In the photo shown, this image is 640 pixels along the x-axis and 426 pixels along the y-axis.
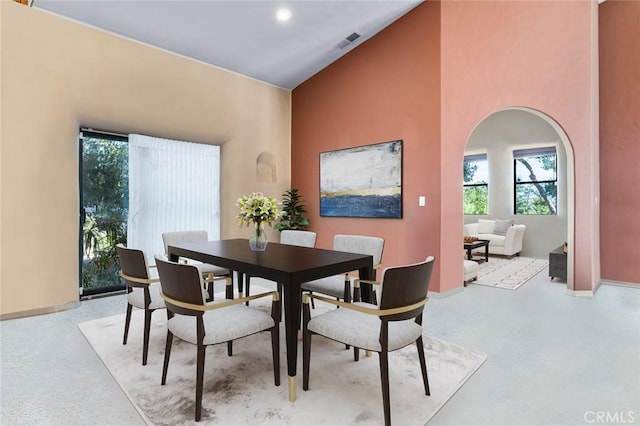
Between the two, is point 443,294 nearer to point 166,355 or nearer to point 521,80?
point 521,80

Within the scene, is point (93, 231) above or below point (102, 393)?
above

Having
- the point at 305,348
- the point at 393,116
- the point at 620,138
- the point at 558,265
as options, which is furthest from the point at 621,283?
the point at 305,348

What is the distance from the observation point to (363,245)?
3184 mm

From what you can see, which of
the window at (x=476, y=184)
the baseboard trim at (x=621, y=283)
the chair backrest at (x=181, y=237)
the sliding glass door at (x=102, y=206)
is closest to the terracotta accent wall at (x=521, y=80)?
the baseboard trim at (x=621, y=283)

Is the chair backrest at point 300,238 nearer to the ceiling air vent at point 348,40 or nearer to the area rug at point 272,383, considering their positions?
the area rug at point 272,383

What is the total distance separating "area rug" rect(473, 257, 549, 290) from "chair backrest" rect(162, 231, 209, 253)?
3.96m

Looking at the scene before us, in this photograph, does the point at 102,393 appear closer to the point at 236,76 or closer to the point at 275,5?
the point at 275,5

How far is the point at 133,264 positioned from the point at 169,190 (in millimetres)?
2286

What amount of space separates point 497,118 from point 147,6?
7.54 metres

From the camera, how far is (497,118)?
318 inches

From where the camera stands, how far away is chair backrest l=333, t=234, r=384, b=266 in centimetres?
309

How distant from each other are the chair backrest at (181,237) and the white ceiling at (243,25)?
2.36m

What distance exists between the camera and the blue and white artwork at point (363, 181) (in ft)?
15.0

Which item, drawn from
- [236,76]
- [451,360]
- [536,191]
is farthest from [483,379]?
[536,191]
